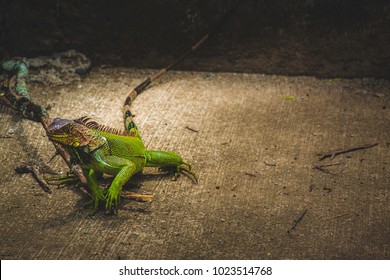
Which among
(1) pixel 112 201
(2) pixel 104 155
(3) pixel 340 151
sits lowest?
(3) pixel 340 151

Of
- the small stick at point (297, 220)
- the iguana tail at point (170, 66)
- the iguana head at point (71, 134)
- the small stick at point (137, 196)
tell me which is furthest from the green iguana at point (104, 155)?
A: the iguana tail at point (170, 66)

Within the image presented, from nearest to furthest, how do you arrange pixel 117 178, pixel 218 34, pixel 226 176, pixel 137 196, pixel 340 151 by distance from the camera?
pixel 117 178
pixel 137 196
pixel 226 176
pixel 340 151
pixel 218 34

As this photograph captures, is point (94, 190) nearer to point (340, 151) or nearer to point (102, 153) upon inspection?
point (102, 153)

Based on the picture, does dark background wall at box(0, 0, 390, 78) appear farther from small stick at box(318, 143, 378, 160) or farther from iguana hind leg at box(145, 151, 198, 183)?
iguana hind leg at box(145, 151, 198, 183)

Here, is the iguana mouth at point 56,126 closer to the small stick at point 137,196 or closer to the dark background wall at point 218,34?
the small stick at point 137,196

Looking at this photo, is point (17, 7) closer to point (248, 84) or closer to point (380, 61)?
point (248, 84)

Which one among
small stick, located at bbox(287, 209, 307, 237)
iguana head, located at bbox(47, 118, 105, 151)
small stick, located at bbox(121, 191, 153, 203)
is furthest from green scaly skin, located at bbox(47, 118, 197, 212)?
small stick, located at bbox(287, 209, 307, 237)

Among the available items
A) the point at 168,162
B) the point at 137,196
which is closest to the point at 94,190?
the point at 137,196
